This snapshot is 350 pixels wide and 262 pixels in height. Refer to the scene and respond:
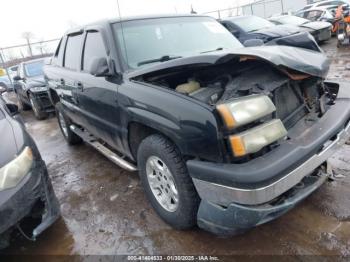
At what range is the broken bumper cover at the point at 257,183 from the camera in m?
1.84

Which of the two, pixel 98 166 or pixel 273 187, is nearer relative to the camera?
pixel 273 187

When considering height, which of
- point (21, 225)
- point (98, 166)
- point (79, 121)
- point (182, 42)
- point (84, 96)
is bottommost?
point (98, 166)

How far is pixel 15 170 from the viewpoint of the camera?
2.36m

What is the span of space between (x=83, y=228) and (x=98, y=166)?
148cm

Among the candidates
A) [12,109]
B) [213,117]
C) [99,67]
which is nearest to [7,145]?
[99,67]

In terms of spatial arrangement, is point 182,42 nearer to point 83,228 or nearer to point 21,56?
point 83,228

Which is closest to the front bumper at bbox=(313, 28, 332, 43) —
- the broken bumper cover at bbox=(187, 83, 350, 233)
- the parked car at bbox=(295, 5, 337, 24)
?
the parked car at bbox=(295, 5, 337, 24)

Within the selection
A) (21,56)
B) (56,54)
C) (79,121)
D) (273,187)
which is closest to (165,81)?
(273,187)

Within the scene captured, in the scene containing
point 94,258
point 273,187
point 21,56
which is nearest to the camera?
point 273,187

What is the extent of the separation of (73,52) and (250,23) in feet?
21.5

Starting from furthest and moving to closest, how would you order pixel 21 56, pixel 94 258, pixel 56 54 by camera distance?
pixel 21 56
pixel 56 54
pixel 94 258

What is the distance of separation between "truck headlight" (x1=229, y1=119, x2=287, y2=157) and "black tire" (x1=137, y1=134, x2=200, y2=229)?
1.79ft

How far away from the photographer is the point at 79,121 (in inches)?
171

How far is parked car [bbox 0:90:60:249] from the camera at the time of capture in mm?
2279
